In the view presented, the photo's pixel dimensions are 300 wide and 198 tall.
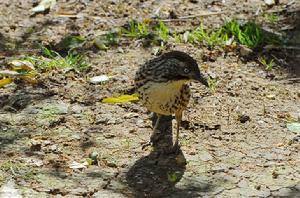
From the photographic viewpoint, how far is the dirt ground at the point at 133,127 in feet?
20.0

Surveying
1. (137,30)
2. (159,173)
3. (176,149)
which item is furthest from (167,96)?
(137,30)

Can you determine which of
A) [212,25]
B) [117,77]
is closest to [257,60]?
[212,25]

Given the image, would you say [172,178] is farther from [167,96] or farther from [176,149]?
[167,96]

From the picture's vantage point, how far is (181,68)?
617 centimetres

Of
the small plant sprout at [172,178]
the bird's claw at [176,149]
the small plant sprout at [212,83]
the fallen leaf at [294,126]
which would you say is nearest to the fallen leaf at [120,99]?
the small plant sprout at [212,83]

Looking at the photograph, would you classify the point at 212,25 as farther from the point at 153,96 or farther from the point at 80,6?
the point at 153,96

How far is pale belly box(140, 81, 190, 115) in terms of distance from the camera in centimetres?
638

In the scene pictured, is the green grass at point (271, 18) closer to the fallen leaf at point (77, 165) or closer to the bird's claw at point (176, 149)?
the bird's claw at point (176, 149)

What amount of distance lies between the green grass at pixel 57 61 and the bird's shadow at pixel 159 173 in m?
1.61

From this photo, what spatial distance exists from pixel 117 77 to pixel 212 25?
1.63m

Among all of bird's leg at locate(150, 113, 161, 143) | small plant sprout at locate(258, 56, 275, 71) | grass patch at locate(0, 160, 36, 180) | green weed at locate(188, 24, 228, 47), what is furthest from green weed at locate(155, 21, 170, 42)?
grass patch at locate(0, 160, 36, 180)

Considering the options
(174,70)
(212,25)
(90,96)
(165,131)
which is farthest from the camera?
(212,25)

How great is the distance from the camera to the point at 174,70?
245 inches

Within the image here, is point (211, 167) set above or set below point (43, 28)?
below
